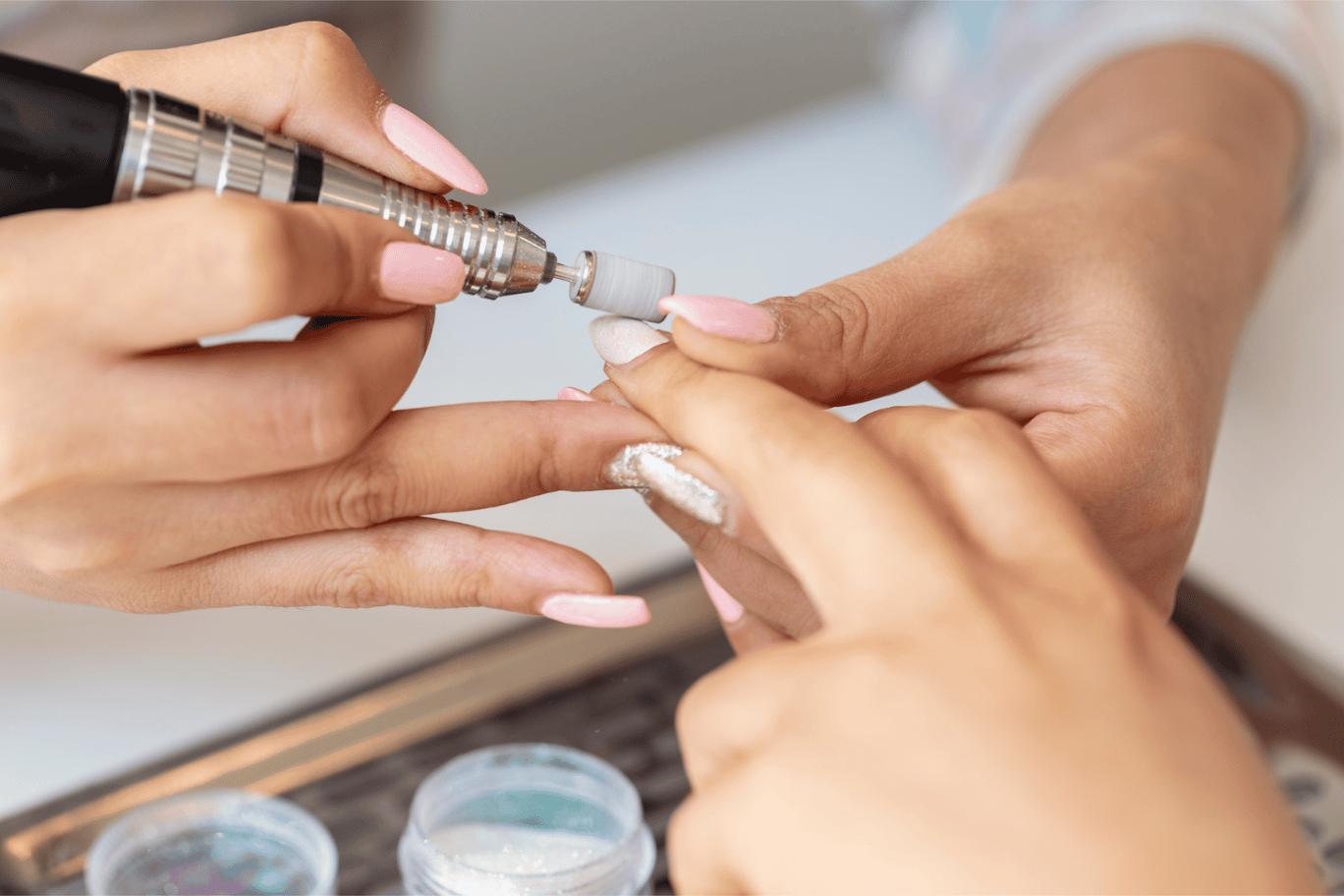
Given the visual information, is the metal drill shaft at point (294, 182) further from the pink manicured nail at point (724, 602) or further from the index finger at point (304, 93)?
the pink manicured nail at point (724, 602)

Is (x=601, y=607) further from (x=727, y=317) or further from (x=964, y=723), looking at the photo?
(x=964, y=723)

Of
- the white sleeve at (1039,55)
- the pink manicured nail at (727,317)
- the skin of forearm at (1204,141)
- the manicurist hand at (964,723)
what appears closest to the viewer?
the manicurist hand at (964,723)

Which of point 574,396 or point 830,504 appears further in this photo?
point 574,396

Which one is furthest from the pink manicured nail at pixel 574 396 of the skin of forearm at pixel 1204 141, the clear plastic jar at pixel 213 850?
the skin of forearm at pixel 1204 141

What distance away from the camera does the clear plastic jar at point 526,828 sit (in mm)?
552

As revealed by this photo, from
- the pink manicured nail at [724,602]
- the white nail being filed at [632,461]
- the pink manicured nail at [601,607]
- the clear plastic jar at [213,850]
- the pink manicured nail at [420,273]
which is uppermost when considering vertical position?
the pink manicured nail at [420,273]

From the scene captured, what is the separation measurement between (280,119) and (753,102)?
64.7 inches

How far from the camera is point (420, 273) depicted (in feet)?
1.67

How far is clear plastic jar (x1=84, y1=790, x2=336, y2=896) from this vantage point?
1.88 ft

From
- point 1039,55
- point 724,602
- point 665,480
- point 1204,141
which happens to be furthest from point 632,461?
point 1039,55

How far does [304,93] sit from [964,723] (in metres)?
0.47

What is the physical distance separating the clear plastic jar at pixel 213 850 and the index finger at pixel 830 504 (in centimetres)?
34

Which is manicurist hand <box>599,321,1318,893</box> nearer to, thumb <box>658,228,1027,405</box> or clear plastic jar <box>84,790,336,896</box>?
thumb <box>658,228,1027,405</box>

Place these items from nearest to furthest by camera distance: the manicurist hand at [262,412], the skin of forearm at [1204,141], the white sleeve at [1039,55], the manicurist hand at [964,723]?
1. the manicurist hand at [964,723]
2. the manicurist hand at [262,412]
3. the skin of forearm at [1204,141]
4. the white sleeve at [1039,55]
